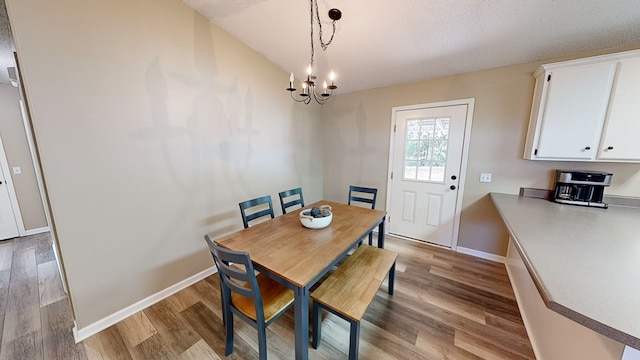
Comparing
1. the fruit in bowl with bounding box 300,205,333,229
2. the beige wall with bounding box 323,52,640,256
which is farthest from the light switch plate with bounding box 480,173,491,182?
the fruit in bowl with bounding box 300,205,333,229

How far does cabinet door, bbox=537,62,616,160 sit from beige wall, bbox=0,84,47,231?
22.2 ft

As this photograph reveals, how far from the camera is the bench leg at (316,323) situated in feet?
4.73

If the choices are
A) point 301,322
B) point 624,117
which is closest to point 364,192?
point 301,322

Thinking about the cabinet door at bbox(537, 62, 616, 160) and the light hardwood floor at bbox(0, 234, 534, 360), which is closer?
the light hardwood floor at bbox(0, 234, 534, 360)

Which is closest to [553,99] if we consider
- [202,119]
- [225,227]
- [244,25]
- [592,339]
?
[592,339]

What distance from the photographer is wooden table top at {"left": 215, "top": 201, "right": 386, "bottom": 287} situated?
1.24 metres

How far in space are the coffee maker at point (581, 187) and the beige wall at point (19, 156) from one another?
6.97 m

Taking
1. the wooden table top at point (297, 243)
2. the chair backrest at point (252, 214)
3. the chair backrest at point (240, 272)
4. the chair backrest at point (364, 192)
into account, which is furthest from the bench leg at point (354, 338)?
the chair backrest at point (364, 192)

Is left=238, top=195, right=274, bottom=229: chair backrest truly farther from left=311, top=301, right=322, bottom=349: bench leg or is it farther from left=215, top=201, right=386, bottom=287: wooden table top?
left=311, top=301, right=322, bottom=349: bench leg

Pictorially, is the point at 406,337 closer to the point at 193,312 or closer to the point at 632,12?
the point at 193,312

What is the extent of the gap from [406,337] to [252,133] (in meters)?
2.60

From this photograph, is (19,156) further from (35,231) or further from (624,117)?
(624,117)

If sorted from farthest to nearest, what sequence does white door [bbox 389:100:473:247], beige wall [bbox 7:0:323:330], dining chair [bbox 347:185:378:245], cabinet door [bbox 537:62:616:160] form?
white door [bbox 389:100:473:247] → dining chair [bbox 347:185:378:245] → cabinet door [bbox 537:62:616:160] → beige wall [bbox 7:0:323:330]

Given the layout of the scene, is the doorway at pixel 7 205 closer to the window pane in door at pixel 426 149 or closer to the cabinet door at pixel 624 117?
the window pane in door at pixel 426 149
